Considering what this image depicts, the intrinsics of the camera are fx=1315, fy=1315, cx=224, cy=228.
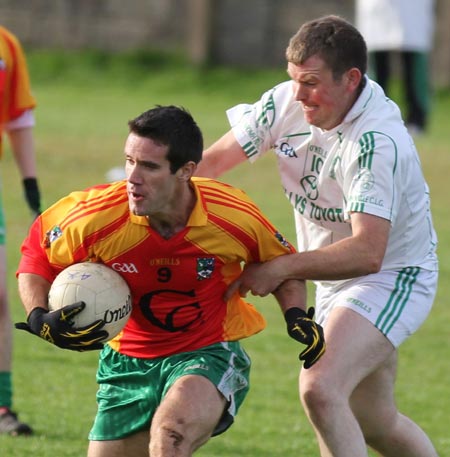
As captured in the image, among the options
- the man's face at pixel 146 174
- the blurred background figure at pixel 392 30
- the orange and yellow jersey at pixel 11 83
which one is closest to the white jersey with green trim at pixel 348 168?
the man's face at pixel 146 174

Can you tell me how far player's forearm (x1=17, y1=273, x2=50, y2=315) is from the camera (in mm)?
A: 5445

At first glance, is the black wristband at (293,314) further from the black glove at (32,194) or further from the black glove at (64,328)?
the black glove at (32,194)

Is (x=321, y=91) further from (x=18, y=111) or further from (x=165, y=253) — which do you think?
(x=18, y=111)

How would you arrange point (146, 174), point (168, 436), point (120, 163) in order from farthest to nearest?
1. point (120, 163)
2. point (146, 174)
3. point (168, 436)

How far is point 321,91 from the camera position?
566 cm

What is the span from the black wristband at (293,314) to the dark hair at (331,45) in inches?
40.7

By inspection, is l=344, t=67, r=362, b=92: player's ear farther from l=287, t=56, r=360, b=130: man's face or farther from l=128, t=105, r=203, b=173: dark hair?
l=128, t=105, r=203, b=173: dark hair

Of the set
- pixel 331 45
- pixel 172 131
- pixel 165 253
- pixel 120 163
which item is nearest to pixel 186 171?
pixel 172 131

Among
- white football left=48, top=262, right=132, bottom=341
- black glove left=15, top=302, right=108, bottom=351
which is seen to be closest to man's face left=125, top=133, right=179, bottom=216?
white football left=48, top=262, right=132, bottom=341

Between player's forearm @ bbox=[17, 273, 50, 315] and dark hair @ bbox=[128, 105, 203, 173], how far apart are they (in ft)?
2.46

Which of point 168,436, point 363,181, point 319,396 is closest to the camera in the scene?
point 168,436

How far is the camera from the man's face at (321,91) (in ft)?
18.5

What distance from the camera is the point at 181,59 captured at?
2711 centimetres

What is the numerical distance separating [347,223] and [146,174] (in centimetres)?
117
